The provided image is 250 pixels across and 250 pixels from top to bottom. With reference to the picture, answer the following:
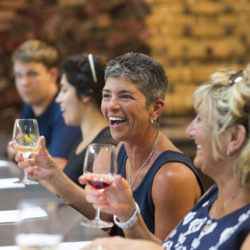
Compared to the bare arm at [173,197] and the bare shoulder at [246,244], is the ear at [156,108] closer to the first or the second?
the bare arm at [173,197]

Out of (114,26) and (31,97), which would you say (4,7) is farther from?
(31,97)

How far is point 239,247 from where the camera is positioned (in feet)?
4.51

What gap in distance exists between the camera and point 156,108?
2213 mm

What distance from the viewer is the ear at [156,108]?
219 cm

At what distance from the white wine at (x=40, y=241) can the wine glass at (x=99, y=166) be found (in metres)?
0.55

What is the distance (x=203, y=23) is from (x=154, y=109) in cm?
395

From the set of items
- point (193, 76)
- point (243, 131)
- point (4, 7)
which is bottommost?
point (193, 76)

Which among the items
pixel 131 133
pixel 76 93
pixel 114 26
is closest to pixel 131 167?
pixel 131 133

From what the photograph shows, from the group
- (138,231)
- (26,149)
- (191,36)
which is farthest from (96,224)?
(191,36)

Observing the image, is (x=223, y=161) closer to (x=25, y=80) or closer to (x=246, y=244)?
(x=246, y=244)

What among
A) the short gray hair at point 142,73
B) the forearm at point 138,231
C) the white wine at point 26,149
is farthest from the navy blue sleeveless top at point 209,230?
the white wine at point 26,149

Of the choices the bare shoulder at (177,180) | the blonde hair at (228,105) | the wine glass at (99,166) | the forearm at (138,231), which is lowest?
the forearm at (138,231)

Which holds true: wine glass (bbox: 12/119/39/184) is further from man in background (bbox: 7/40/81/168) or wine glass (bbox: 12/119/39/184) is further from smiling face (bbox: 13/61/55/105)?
smiling face (bbox: 13/61/55/105)

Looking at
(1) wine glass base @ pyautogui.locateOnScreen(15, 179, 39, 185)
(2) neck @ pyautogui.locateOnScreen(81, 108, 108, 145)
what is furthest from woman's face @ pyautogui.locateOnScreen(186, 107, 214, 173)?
(2) neck @ pyautogui.locateOnScreen(81, 108, 108, 145)
